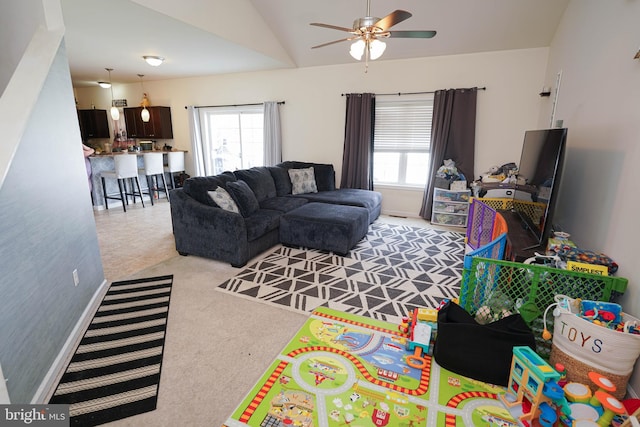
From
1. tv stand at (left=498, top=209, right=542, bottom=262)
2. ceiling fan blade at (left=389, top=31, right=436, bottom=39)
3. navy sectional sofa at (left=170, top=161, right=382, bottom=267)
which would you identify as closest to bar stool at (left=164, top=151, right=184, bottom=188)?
navy sectional sofa at (left=170, top=161, right=382, bottom=267)

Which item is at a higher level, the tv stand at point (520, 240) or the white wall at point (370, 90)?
the white wall at point (370, 90)

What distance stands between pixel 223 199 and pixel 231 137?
3844 millimetres

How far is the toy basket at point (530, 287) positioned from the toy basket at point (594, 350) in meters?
0.18

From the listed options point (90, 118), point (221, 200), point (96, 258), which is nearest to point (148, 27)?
point (221, 200)

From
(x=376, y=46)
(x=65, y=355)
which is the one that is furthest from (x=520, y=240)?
(x=65, y=355)

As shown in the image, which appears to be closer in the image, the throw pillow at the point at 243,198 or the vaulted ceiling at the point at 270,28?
the vaulted ceiling at the point at 270,28

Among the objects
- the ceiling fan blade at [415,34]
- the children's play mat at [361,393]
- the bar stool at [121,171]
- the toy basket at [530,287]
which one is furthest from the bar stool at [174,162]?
the toy basket at [530,287]

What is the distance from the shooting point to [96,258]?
2.67 meters

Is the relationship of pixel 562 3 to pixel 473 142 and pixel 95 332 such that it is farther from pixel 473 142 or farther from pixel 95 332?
pixel 95 332

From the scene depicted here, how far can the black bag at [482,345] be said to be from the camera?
132 centimetres

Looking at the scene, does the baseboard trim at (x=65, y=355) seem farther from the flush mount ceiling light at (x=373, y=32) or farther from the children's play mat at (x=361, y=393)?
the flush mount ceiling light at (x=373, y=32)

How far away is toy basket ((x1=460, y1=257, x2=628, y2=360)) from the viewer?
1422mm

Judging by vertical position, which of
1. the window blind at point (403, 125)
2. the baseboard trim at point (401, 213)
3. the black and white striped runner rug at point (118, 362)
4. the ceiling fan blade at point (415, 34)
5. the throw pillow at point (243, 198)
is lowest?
the black and white striped runner rug at point (118, 362)

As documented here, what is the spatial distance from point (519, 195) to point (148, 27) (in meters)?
4.32
